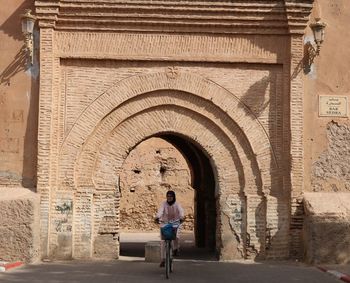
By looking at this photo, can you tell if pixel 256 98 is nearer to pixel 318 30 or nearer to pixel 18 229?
pixel 318 30

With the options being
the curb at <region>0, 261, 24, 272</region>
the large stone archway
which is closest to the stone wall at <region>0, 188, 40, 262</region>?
the curb at <region>0, 261, 24, 272</region>

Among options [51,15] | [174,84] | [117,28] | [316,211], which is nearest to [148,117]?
[174,84]

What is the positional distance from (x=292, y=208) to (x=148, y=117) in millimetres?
3016

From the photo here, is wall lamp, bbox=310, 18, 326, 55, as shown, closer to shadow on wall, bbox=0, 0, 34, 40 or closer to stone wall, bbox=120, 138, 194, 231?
shadow on wall, bbox=0, 0, 34, 40

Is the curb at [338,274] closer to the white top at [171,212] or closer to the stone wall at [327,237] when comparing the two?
the stone wall at [327,237]

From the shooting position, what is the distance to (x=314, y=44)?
1262cm

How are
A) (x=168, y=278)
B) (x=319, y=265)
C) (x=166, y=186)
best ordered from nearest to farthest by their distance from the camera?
(x=168, y=278)
(x=319, y=265)
(x=166, y=186)

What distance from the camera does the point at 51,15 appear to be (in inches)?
493

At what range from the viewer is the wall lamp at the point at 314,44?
12.3 meters

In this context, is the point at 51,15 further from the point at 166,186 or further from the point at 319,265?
the point at 166,186

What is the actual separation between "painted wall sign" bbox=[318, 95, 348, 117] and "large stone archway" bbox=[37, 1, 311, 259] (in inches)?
19.8

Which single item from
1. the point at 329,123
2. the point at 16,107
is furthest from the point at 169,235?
the point at 329,123

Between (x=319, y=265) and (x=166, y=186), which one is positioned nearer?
(x=319, y=265)

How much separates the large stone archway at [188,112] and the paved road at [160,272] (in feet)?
2.40
